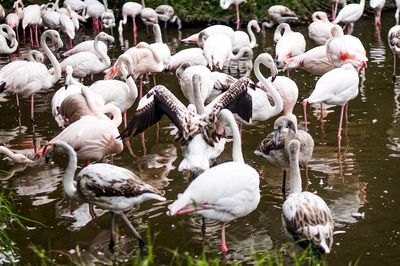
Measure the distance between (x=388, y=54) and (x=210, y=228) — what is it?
8134 mm

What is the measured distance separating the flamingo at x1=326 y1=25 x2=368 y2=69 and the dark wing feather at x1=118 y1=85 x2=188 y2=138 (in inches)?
147

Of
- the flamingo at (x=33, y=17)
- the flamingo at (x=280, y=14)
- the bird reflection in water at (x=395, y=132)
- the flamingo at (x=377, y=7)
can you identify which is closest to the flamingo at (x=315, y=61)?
the bird reflection in water at (x=395, y=132)

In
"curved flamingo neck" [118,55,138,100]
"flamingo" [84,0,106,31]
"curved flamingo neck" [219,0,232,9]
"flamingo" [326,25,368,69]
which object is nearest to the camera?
"curved flamingo neck" [118,55,138,100]

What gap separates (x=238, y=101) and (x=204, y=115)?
1.72ft

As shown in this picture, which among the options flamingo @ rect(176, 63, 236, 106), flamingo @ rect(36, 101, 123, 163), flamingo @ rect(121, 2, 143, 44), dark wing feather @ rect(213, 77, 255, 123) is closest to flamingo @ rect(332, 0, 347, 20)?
flamingo @ rect(121, 2, 143, 44)

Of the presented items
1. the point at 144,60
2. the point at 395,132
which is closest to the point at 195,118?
the point at 395,132

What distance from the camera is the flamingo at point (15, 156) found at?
7840 mm

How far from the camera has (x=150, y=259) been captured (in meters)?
3.71

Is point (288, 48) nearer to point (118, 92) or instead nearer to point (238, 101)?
point (118, 92)

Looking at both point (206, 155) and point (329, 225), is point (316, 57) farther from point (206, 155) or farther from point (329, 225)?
point (329, 225)

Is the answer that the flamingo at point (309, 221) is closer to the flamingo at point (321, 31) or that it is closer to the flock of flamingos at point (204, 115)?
the flock of flamingos at point (204, 115)

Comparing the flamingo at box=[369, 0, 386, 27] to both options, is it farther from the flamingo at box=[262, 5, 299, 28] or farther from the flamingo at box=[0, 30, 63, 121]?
the flamingo at box=[0, 30, 63, 121]

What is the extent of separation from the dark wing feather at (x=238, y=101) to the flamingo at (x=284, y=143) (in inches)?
21.7

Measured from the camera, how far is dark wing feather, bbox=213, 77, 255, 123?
722cm
